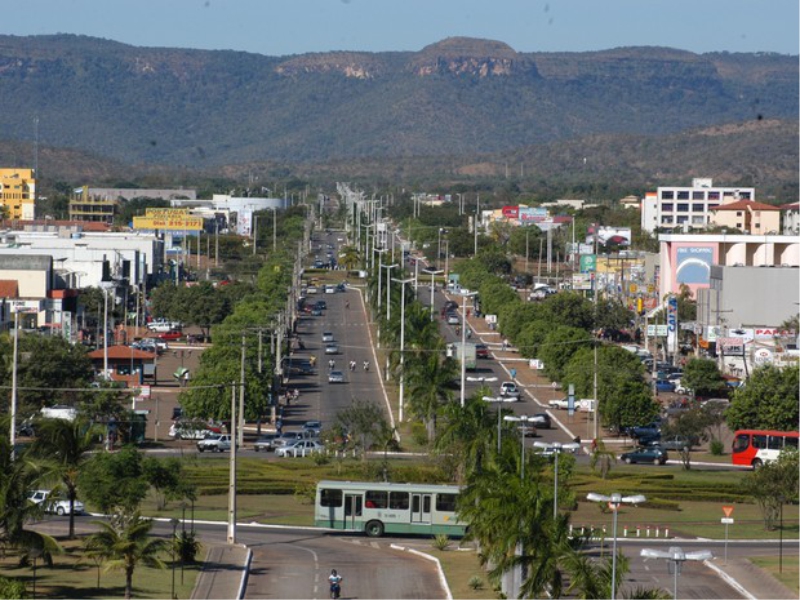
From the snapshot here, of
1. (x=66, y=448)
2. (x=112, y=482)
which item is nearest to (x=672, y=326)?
(x=112, y=482)

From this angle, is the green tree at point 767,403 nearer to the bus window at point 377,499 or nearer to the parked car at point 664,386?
the parked car at point 664,386

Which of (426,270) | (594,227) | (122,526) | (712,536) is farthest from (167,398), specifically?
(594,227)

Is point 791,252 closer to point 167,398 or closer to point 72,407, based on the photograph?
point 167,398

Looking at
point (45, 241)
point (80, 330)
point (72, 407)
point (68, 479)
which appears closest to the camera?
point (68, 479)

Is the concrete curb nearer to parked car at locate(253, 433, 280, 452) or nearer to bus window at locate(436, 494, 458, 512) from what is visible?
bus window at locate(436, 494, 458, 512)

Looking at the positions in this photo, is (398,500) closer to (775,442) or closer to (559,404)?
(775,442)
